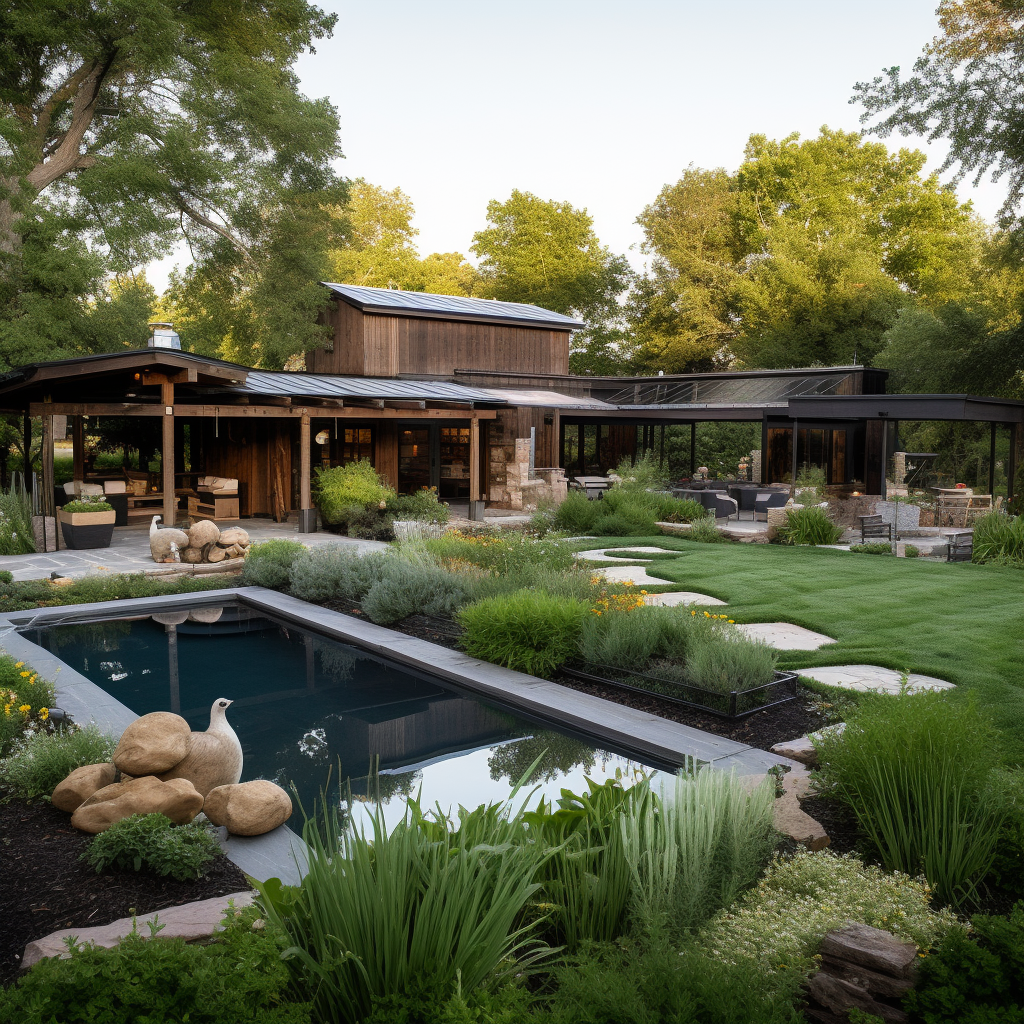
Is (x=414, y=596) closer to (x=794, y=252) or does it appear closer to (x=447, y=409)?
(x=447, y=409)

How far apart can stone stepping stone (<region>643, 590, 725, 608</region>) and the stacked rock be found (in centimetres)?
563

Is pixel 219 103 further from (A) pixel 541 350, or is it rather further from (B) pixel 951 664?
(B) pixel 951 664

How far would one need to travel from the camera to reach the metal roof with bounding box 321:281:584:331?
21547 mm

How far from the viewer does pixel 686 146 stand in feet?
133

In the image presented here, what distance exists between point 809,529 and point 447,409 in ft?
26.3

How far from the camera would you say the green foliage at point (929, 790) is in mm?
3785

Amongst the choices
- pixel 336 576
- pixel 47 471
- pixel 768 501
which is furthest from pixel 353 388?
pixel 768 501

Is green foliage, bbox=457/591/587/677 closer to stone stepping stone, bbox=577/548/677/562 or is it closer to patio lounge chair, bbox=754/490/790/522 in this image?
stone stepping stone, bbox=577/548/677/562

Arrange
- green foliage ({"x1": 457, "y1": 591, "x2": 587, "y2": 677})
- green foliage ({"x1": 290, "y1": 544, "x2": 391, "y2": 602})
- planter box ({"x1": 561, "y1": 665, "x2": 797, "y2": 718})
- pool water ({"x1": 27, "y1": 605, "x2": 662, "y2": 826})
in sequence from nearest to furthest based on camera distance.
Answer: pool water ({"x1": 27, "y1": 605, "x2": 662, "y2": 826}), planter box ({"x1": 561, "y1": 665, "x2": 797, "y2": 718}), green foliage ({"x1": 457, "y1": 591, "x2": 587, "y2": 677}), green foliage ({"x1": 290, "y1": 544, "x2": 391, "y2": 602})

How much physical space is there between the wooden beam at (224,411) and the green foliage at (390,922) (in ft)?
40.7

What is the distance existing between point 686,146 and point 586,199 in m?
5.11

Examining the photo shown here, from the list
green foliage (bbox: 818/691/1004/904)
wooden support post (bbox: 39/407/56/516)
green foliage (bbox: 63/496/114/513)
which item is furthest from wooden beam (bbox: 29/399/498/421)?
green foliage (bbox: 818/691/1004/904)

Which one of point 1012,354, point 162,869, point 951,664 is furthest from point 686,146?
point 162,869

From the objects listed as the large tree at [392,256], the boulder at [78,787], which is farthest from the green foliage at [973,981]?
the large tree at [392,256]
